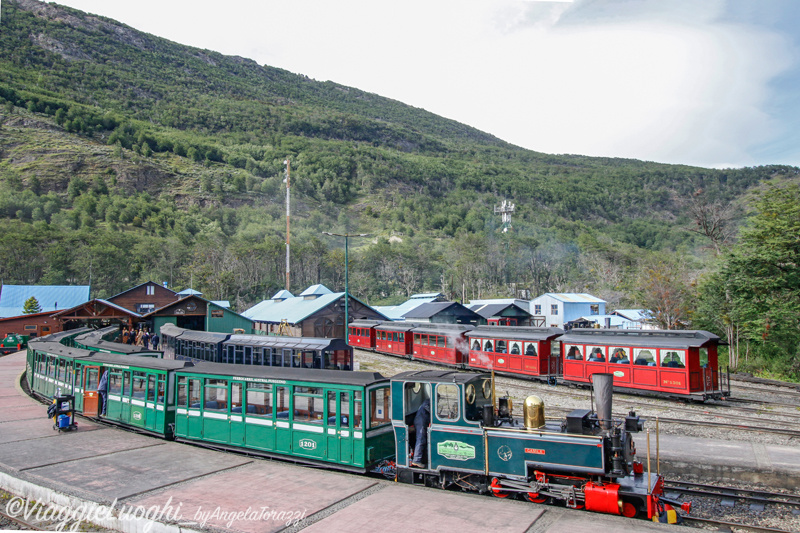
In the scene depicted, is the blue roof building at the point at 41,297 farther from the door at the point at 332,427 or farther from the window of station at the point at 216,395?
the door at the point at 332,427

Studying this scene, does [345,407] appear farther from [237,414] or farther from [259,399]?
[237,414]

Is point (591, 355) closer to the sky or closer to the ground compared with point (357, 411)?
closer to the ground

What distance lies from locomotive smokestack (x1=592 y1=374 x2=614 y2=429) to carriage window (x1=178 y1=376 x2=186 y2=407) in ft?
35.8

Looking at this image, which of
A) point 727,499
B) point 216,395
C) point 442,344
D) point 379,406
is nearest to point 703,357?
point 727,499

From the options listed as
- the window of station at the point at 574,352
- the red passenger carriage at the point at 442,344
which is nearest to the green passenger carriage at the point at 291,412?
the window of station at the point at 574,352

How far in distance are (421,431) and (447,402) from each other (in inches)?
36.0

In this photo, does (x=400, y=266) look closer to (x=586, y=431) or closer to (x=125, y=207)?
(x=125, y=207)

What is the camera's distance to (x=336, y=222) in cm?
13662

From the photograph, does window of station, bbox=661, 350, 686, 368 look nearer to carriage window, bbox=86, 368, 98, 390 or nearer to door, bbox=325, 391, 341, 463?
door, bbox=325, 391, 341, 463

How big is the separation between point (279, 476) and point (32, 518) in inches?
178

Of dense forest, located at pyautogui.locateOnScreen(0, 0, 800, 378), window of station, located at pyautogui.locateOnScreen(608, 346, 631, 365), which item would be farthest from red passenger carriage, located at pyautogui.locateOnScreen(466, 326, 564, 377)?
dense forest, located at pyautogui.locateOnScreen(0, 0, 800, 378)

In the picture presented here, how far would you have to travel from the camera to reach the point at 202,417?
43.7ft

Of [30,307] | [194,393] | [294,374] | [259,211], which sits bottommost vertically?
[194,393]

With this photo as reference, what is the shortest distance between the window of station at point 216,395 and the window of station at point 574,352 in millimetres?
15964
